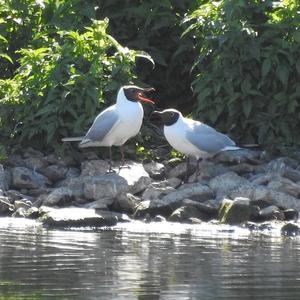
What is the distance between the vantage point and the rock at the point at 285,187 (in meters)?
14.1

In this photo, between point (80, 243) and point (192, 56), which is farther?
point (192, 56)

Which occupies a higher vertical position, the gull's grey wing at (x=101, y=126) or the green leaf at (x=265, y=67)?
the green leaf at (x=265, y=67)

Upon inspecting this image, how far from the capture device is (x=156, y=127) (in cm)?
1745

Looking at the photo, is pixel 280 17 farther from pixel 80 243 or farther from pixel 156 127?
pixel 80 243

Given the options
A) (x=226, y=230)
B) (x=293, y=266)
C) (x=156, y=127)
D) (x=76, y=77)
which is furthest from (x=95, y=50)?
(x=293, y=266)

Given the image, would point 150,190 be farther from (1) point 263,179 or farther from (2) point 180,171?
(1) point 263,179

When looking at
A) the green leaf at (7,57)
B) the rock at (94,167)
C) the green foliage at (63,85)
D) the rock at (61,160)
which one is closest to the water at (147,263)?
the rock at (94,167)

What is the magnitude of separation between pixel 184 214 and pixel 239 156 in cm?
255

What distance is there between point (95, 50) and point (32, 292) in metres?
7.73

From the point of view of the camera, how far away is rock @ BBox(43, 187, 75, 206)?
1406cm

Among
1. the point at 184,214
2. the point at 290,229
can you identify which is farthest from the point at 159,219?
the point at 290,229

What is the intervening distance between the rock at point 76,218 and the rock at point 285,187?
210 cm

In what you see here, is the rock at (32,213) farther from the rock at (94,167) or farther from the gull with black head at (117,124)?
the gull with black head at (117,124)

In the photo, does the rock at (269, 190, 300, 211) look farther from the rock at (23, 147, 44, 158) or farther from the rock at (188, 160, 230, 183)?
the rock at (23, 147, 44, 158)
